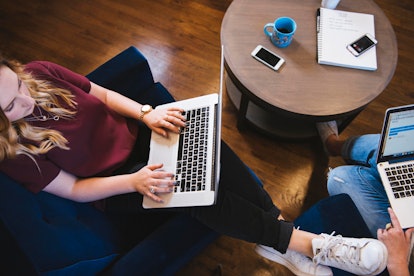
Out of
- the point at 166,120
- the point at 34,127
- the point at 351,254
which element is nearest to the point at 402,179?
the point at 351,254

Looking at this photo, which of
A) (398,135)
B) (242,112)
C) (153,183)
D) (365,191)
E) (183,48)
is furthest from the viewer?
(183,48)

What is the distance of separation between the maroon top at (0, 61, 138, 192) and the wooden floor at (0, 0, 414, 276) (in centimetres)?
78

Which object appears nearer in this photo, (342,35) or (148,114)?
(148,114)

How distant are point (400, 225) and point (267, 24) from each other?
0.93 meters

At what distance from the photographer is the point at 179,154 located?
3.80 ft

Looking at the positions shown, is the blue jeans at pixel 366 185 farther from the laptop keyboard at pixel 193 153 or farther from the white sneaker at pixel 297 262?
the laptop keyboard at pixel 193 153

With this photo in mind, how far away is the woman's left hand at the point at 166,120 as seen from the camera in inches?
47.2

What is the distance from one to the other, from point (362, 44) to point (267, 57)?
403mm

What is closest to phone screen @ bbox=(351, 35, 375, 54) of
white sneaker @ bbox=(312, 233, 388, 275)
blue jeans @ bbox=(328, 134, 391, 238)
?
blue jeans @ bbox=(328, 134, 391, 238)

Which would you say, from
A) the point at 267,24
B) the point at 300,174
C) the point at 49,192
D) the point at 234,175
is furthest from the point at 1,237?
the point at 300,174

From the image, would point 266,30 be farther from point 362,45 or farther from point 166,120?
point 166,120

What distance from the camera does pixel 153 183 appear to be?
106 centimetres

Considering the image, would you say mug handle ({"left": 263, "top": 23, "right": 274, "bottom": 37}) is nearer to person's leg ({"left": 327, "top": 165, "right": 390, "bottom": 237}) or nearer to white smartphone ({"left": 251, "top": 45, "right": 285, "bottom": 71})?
white smartphone ({"left": 251, "top": 45, "right": 285, "bottom": 71})

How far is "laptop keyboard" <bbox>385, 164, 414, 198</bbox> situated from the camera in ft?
3.96
